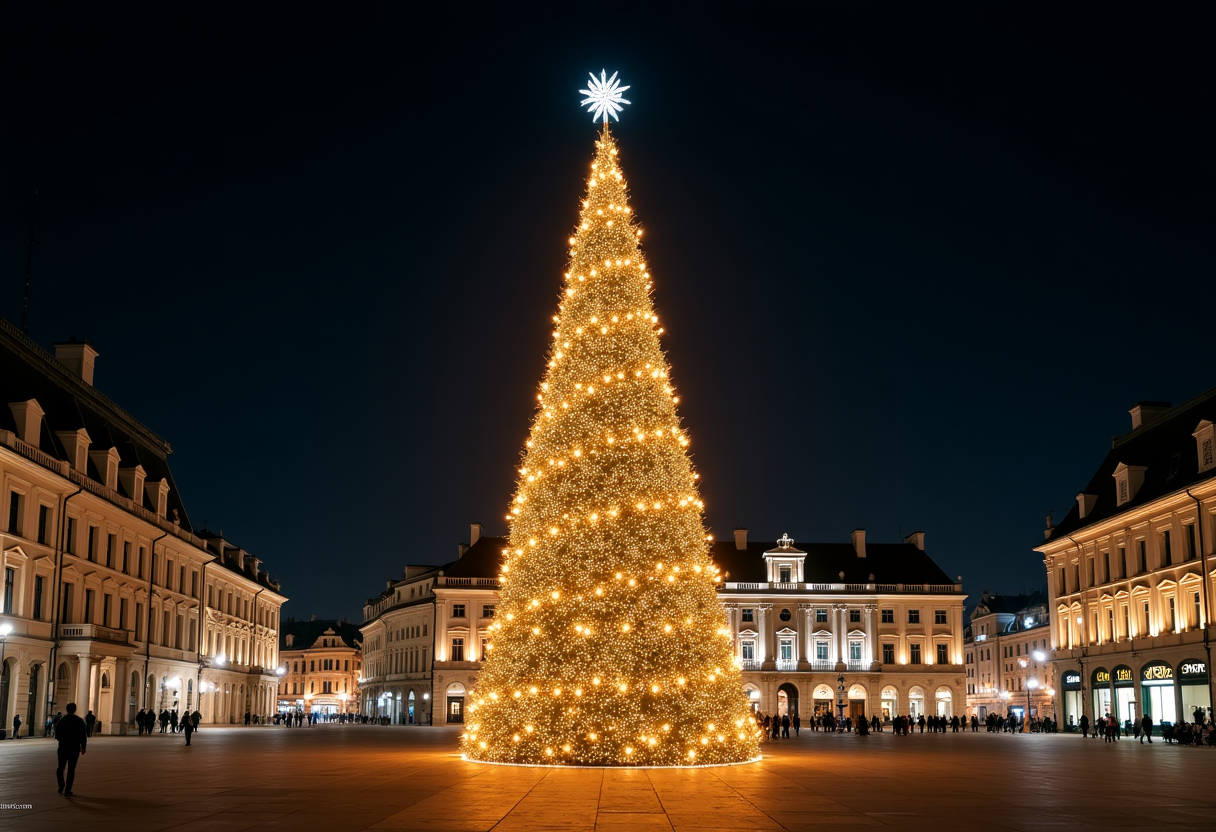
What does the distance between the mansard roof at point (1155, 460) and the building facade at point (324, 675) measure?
4304 inches

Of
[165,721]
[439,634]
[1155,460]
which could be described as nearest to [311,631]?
[439,634]

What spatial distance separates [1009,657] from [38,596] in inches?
4124

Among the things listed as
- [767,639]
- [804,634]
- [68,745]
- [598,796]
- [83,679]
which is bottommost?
[598,796]

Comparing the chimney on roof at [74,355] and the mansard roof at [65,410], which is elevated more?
the chimney on roof at [74,355]

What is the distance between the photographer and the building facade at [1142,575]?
1954 inches

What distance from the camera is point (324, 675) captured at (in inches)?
6102

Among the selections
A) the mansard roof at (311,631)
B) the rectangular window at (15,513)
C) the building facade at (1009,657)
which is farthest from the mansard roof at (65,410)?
the mansard roof at (311,631)

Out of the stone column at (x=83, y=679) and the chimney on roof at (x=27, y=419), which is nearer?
the chimney on roof at (x=27, y=419)

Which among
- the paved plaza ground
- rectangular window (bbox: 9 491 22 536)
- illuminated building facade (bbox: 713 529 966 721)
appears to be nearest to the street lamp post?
rectangular window (bbox: 9 491 22 536)

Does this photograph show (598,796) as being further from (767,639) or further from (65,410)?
(767,639)

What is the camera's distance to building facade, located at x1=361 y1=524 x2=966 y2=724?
91312mm

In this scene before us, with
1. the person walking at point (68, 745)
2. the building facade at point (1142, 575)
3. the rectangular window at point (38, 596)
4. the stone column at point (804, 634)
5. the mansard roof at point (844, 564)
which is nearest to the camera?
the person walking at point (68, 745)

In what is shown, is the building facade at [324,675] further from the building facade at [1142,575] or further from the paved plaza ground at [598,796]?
the paved plaza ground at [598,796]

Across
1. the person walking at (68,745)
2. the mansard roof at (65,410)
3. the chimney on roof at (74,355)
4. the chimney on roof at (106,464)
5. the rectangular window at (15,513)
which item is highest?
the chimney on roof at (74,355)
